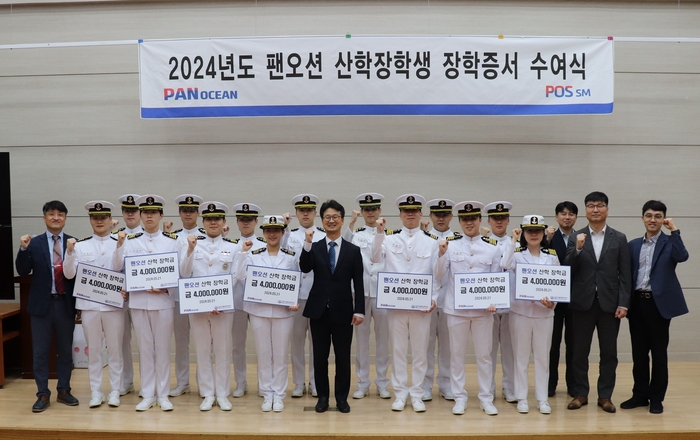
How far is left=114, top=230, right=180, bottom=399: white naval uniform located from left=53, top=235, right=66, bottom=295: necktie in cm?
55

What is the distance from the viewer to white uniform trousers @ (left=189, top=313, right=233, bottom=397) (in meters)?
5.25

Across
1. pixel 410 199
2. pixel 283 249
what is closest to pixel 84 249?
pixel 283 249

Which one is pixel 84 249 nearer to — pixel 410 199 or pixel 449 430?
pixel 410 199

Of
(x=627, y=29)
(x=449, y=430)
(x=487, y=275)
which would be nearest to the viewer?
(x=449, y=430)

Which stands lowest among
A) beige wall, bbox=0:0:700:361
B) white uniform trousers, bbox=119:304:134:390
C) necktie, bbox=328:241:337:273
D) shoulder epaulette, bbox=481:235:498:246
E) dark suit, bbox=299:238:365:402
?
white uniform trousers, bbox=119:304:134:390

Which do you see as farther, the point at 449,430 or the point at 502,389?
the point at 502,389

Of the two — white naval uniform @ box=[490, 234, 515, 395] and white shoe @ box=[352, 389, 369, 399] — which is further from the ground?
white naval uniform @ box=[490, 234, 515, 395]

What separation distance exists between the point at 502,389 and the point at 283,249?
2.49 m

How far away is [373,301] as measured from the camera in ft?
18.7

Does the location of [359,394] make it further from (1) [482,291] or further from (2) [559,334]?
(2) [559,334]

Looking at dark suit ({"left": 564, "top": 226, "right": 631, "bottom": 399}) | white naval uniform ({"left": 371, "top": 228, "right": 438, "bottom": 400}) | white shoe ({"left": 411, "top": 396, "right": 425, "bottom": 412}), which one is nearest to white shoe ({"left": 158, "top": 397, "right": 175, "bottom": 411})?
white naval uniform ({"left": 371, "top": 228, "right": 438, "bottom": 400})

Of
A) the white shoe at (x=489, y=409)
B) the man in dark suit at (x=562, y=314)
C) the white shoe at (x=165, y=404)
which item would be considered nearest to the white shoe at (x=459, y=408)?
the white shoe at (x=489, y=409)

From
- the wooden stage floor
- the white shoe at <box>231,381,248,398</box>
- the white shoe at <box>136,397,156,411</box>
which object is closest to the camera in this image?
the wooden stage floor

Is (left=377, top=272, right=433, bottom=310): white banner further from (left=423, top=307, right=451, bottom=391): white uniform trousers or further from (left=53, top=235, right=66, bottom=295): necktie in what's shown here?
(left=53, top=235, right=66, bottom=295): necktie
